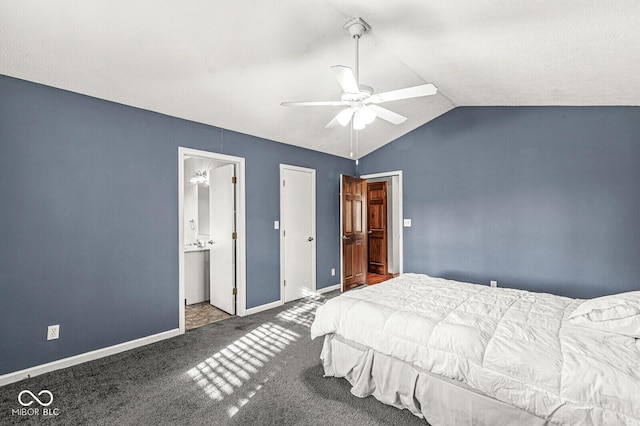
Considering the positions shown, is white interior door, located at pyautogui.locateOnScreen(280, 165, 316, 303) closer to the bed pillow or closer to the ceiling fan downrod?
the ceiling fan downrod

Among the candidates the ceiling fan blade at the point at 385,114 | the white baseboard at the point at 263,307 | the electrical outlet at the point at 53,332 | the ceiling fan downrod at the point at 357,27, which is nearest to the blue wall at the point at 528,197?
the ceiling fan blade at the point at 385,114

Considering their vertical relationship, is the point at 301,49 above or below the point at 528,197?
above

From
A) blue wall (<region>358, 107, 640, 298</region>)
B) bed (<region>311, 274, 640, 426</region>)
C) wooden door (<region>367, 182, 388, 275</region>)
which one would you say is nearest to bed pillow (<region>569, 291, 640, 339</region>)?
bed (<region>311, 274, 640, 426</region>)

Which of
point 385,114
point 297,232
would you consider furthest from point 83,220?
point 385,114

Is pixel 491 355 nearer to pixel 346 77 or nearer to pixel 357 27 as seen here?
pixel 346 77

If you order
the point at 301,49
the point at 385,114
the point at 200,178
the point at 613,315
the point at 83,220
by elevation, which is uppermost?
the point at 301,49

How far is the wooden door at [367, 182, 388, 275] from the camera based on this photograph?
6750mm

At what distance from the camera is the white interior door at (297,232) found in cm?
448

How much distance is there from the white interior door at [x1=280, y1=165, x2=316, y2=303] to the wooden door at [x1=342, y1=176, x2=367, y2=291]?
562 mm

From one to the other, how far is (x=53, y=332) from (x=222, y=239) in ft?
6.48

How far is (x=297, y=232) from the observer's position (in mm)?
4680

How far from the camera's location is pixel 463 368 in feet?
5.64

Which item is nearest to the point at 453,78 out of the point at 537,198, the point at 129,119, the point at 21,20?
the point at 537,198

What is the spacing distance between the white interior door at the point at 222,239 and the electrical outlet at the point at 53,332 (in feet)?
5.87
